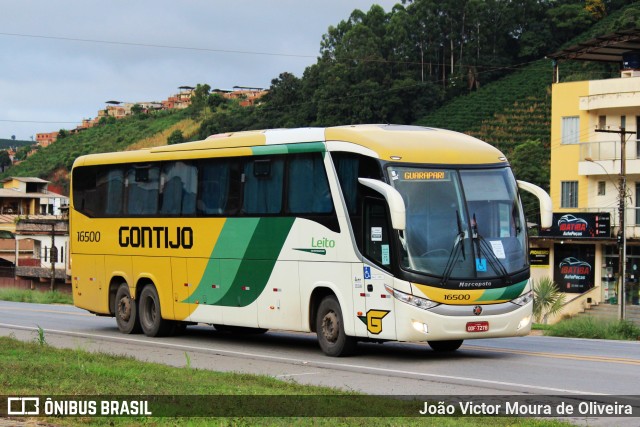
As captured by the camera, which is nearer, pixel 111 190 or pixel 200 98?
pixel 111 190

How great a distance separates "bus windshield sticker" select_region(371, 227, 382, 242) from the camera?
59.7 ft

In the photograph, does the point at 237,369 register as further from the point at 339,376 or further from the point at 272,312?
the point at 272,312

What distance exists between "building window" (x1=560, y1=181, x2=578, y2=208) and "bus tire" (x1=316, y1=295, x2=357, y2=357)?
35.9 m

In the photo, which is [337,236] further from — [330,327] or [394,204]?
[394,204]

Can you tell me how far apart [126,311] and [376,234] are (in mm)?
8757

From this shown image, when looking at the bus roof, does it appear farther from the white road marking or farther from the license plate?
the white road marking

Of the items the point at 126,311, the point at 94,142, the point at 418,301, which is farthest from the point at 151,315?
the point at 94,142

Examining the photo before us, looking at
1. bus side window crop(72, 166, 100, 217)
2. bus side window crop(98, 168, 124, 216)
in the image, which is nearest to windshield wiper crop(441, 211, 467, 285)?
bus side window crop(98, 168, 124, 216)

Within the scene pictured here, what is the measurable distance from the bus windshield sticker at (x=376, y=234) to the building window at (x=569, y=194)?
120 feet

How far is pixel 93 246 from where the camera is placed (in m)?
26.1

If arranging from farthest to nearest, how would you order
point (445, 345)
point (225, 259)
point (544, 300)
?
point (544, 300) → point (225, 259) → point (445, 345)

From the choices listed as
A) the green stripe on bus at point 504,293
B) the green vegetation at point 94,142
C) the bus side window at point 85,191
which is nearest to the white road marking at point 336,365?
the green stripe on bus at point 504,293

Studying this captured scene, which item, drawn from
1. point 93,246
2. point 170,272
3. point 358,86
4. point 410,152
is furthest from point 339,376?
point 358,86

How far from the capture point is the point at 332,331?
1925 centimetres
